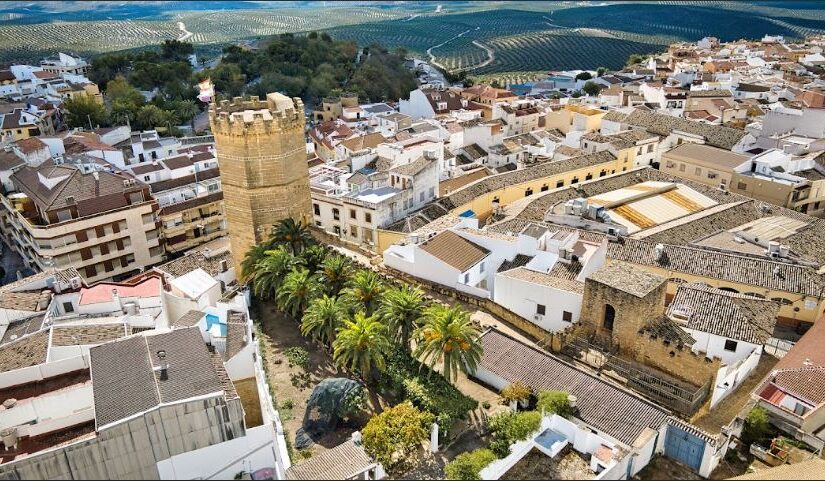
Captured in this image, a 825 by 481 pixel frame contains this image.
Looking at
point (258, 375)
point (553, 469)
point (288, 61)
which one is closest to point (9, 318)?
point (258, 375)

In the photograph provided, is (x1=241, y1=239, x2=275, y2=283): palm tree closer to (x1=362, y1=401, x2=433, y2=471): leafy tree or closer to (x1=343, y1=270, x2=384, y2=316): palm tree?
(x1=343, y1=270, x2=384, y2=316): palm tree

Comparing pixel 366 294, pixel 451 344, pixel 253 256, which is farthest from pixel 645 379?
pixel 253 256

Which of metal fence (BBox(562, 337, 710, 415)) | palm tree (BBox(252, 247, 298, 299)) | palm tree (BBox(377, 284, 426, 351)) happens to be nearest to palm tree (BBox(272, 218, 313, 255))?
palm tree (BBox(252, 247, 298, 299))

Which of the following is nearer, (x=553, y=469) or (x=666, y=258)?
(x=553, y=469)

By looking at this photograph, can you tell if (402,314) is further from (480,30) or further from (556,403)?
(480,30)

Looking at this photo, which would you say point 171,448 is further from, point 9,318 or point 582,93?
point 582,93

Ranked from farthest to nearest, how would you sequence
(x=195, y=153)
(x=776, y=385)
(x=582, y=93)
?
(x=582, y=93) < (x=195, y=153) < (x=776, y=385)

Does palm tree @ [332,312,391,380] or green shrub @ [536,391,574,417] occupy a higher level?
palm tree @ [332,312,391,380]
